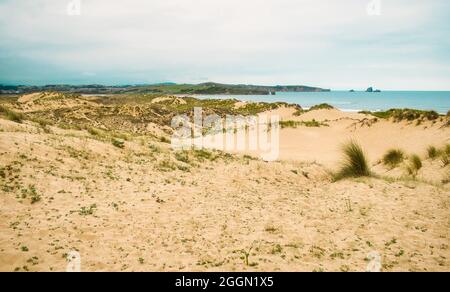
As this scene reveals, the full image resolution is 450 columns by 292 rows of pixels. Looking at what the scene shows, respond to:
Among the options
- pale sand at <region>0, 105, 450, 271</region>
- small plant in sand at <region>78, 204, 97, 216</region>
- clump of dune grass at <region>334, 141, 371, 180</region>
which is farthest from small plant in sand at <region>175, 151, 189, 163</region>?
small plant in sand at <region>78, 204, 97, 216</region>

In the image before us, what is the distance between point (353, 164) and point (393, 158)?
4300 millimetres

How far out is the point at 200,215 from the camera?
8531 millimetres

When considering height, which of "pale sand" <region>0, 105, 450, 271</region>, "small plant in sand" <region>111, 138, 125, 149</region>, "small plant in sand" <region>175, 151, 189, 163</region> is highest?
"small plant in sand" <region>111, 138, 125, 149</region>

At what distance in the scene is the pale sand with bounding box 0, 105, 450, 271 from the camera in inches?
243

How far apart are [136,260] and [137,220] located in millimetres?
1954

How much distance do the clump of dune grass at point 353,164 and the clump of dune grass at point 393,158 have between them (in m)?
3.47

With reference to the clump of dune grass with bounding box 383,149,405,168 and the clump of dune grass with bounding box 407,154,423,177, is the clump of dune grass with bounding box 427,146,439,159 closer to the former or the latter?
the clump of dune grass with bounding box 383,149,405,168

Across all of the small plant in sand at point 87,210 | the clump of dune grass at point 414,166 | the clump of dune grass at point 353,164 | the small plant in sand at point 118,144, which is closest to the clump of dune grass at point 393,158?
the clump of dune grass at point 414,166

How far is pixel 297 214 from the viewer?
355 inches

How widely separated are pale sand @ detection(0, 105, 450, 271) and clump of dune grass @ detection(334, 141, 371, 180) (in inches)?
25.5

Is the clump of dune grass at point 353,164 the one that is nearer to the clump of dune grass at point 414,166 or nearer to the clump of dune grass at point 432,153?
the clump of dune grass at point 414,166

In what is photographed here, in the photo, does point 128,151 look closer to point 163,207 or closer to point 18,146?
point 18,146
